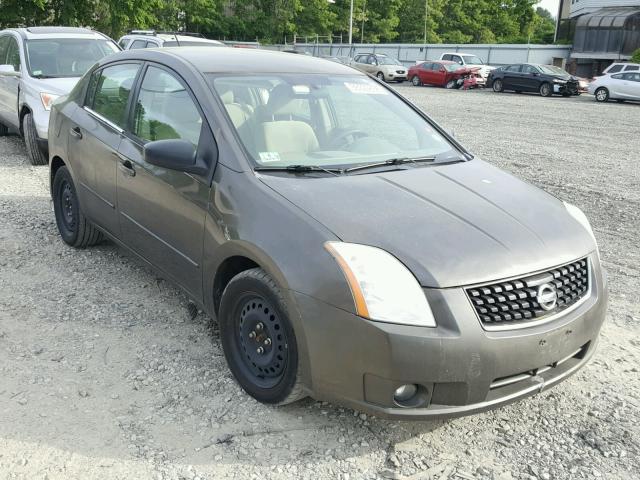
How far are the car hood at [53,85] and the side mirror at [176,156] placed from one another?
5715mm

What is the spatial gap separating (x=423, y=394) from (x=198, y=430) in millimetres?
1092

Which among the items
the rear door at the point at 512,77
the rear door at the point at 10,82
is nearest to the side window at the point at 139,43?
the rear door at the point at 10,82

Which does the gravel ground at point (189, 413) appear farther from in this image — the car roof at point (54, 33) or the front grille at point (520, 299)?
the car roof at point (54, 33)

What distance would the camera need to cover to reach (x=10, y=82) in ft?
31.0

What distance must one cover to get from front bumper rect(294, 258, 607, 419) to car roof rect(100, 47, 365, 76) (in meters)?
1.82

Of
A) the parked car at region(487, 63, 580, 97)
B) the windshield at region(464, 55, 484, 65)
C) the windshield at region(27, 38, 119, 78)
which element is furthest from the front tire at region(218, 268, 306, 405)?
the windshield at region(464, 55, 484, 65)

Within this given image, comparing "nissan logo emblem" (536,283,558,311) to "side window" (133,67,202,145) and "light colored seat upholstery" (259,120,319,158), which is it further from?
"side window" (133,67,202,145)

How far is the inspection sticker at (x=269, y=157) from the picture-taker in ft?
11.5

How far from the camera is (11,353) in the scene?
148 inches

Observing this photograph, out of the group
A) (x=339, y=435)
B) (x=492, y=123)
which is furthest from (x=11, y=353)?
(x=492, y=123)

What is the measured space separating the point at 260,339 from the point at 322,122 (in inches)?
57.0

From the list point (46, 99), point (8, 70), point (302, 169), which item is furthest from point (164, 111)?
point (8, 70)

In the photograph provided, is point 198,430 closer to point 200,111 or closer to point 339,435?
point 339,435

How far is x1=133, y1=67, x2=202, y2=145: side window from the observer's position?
3.80 meters
